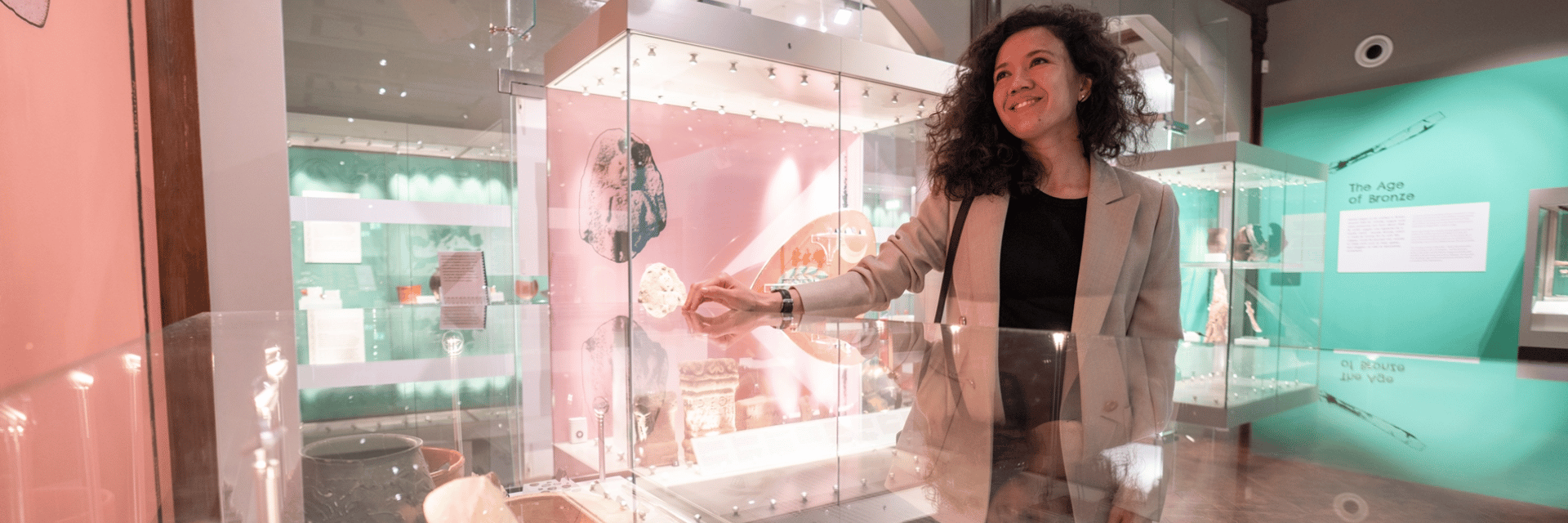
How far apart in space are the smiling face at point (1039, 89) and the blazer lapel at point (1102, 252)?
0.69ft

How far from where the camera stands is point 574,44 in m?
3.17

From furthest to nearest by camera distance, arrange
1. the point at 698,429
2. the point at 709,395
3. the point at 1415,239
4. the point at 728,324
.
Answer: the point at 1415,239 < the point at 728,324 < the point at 709,395 < the point at 698,429

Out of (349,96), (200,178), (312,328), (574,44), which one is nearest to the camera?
(312,328)

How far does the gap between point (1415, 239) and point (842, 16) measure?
242 inches

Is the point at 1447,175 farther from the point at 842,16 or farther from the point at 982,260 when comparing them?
the point at 982,260

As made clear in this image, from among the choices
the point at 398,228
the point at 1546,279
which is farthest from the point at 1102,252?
the point at 1546,279

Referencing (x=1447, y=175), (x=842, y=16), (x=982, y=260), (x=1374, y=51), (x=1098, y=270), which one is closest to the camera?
(x=1098, y=270)

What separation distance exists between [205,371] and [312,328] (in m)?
0.52

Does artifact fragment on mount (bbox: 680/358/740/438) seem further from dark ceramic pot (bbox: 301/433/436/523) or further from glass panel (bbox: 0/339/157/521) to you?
glass panel (bbox: 0/339/157/521)

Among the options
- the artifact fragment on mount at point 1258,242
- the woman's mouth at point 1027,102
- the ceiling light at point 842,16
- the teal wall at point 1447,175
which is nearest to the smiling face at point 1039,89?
the woman's mouth at point 1027,102

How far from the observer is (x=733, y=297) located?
4.94 ft

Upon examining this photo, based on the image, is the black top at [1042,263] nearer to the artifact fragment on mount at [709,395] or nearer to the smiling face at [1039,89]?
the smiling face at [1039,89]

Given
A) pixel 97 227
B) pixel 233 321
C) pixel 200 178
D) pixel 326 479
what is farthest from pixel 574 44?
pixel 326 479

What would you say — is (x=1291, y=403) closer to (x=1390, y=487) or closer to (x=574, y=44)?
(x=1390, y=487)
